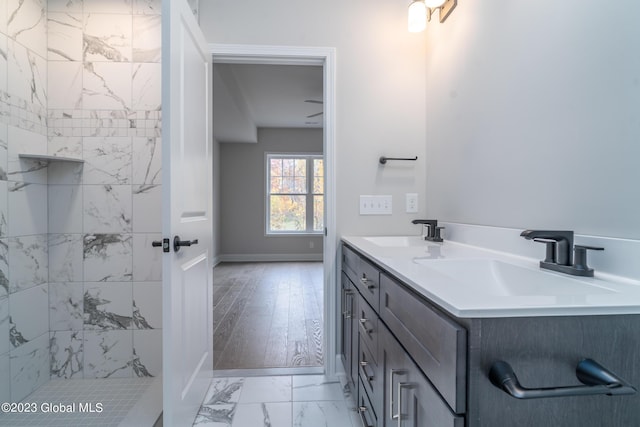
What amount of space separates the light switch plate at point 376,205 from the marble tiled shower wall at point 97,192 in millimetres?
1269

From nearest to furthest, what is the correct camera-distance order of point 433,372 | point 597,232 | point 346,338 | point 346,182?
point 433,372 → point 597,232 → point 346,338 → point 346,182

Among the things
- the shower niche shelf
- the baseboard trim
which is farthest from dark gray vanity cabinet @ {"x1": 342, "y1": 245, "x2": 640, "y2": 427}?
the baseboard trim

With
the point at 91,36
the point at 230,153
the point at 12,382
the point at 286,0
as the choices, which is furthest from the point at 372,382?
the point at 230,153

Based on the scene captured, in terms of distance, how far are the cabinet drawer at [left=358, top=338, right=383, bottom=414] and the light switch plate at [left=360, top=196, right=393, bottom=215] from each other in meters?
0.82

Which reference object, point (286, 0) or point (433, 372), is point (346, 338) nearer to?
point (433, 372)

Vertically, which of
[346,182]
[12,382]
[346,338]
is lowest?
[12,382]

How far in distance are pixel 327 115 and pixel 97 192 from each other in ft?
4.81

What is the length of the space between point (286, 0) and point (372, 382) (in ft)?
6.92

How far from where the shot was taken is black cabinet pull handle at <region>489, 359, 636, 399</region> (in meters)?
0.48

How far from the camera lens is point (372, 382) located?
1.22 metres

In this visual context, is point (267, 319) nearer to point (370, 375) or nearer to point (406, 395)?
point (370, 375)

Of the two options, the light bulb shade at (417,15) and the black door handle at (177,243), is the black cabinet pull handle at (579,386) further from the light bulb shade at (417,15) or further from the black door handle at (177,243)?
the light bulb shade at (417,15)

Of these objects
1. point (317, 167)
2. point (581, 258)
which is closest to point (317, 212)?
point (317, 167)

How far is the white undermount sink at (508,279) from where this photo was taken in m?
0.75
